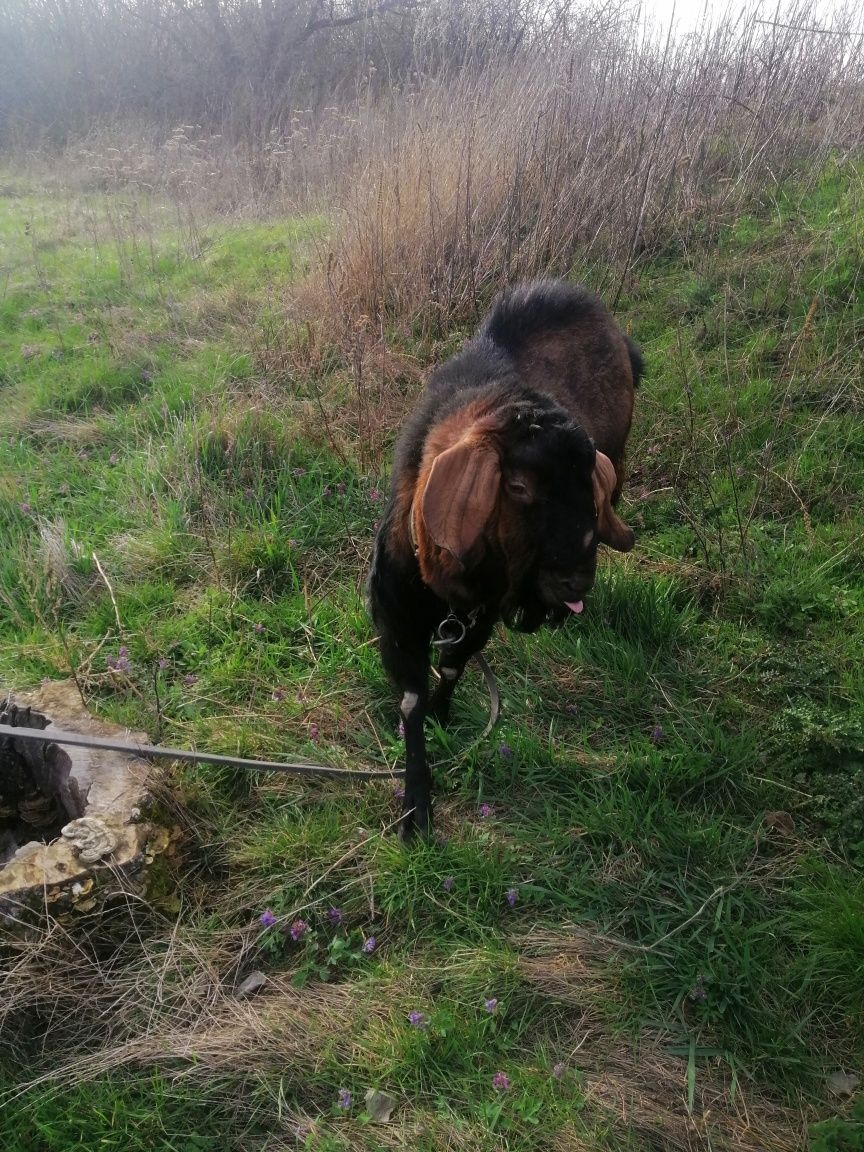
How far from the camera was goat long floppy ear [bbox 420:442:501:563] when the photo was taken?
6.64ft

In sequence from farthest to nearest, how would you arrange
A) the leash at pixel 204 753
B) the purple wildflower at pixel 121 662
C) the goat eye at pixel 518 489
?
1. the purple wildflower at pixel 121 662
2. the leash at pixel 204 753
3. the goat eye at pixel 518 489

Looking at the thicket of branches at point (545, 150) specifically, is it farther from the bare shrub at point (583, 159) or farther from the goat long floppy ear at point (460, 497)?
the goat long floppy ear at point (460, 497)

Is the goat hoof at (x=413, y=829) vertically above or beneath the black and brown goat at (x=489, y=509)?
beneath

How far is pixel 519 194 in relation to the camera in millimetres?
5160

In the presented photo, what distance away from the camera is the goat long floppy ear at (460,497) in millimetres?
2025

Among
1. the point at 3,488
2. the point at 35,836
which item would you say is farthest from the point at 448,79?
the point at 35,836

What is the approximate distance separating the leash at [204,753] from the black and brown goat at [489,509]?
0.18 meters

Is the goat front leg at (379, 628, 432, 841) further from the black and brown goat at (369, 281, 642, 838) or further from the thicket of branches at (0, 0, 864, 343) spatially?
the thicket of branches at (0, 0, 864, 343)

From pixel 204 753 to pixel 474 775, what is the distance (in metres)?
0.94

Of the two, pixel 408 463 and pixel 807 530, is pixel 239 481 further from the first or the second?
pixel 807 530

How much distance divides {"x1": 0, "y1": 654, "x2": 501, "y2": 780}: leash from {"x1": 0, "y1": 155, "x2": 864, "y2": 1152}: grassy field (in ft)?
0.33

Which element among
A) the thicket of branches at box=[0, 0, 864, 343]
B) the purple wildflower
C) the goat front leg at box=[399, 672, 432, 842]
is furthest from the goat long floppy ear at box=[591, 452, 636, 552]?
the thicket of branches at box=[0, 0, 864, 343]

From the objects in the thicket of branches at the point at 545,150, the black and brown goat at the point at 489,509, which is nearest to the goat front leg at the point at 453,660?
the black and brown goat at the point at 489,509

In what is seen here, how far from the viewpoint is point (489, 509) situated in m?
2.04
